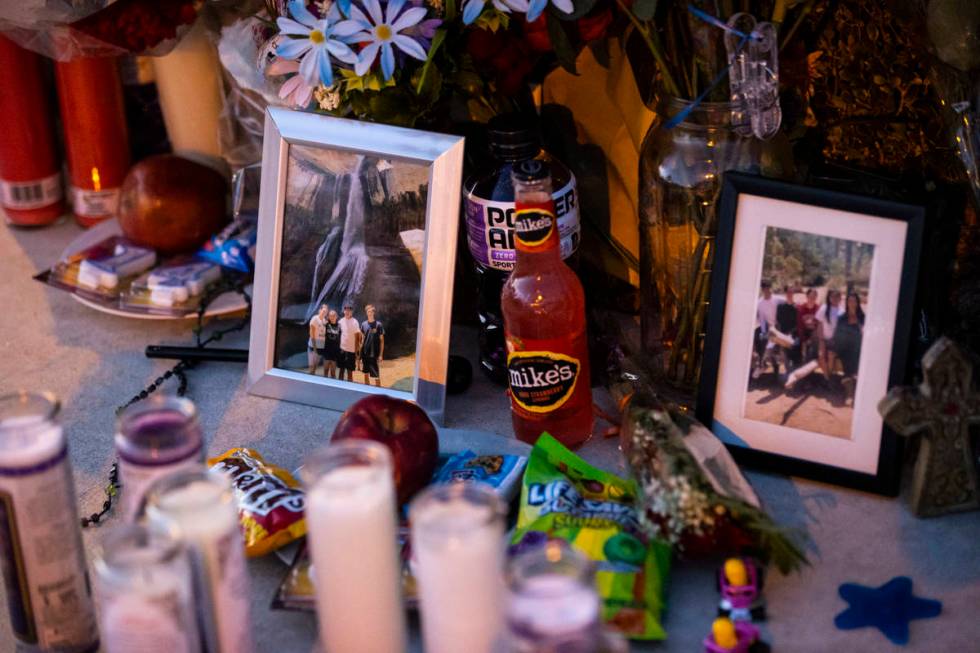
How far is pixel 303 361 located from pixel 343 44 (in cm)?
36

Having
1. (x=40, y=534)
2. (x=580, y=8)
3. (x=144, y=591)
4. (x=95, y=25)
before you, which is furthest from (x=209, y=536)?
(x=95, y=25)

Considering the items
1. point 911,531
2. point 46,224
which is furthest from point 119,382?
point 911,531

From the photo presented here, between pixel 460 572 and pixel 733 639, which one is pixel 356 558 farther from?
pixel 733 639

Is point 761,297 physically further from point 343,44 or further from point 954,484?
point 343,44

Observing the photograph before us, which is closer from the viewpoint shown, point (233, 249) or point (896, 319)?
point (896, 319)

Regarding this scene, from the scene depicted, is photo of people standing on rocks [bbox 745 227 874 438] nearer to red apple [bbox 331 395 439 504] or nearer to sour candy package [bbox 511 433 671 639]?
sour candy package [bbox 511 433 671 639]

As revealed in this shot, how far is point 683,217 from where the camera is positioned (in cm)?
115

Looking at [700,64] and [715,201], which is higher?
[700,64]

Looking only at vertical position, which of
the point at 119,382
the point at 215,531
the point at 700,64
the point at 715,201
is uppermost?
the point at 700,64

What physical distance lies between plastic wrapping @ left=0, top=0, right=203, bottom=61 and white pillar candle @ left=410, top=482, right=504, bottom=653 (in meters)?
0.96

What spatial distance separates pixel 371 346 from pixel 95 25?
616 millimetres

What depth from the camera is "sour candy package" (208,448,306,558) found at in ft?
3.28

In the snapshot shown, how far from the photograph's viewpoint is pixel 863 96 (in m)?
1.21

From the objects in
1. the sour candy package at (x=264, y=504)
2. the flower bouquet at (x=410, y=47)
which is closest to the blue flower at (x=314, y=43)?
the flower bouquet at (x=410, y=47)
